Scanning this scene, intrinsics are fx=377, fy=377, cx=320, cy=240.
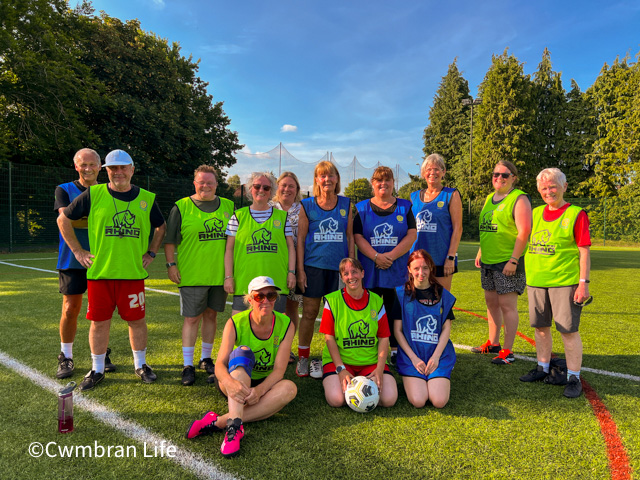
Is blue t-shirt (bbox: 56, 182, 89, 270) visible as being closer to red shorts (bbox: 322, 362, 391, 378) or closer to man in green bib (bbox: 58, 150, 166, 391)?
man in green bib (bbox: 58, 150, 166, 391)

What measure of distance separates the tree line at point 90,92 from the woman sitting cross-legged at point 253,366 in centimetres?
1829

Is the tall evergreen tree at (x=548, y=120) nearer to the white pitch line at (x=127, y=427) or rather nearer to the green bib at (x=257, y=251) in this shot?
the green bib at (x=257, y=251)

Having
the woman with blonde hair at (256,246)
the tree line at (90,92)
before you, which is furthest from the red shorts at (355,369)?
the tree line at (90,92)

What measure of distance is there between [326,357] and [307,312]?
0.53m

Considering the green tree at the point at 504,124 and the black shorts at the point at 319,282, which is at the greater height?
the green tree at the point at 504,124

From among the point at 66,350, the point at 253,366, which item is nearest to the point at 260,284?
the point at 253,366

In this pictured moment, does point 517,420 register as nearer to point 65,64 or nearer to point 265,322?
point 265,322

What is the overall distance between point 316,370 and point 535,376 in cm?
201

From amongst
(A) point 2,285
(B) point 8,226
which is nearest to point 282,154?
(B) point 8,226

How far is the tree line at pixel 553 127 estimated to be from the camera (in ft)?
105

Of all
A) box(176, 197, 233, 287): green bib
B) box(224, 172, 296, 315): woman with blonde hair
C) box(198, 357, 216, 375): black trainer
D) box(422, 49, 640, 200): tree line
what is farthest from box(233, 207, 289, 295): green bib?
box(422, 49, 640, 200): tree line

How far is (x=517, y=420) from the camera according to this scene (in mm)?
2738

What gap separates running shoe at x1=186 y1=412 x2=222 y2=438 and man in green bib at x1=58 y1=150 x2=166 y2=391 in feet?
3.60

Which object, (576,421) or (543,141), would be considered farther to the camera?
(543,141)
